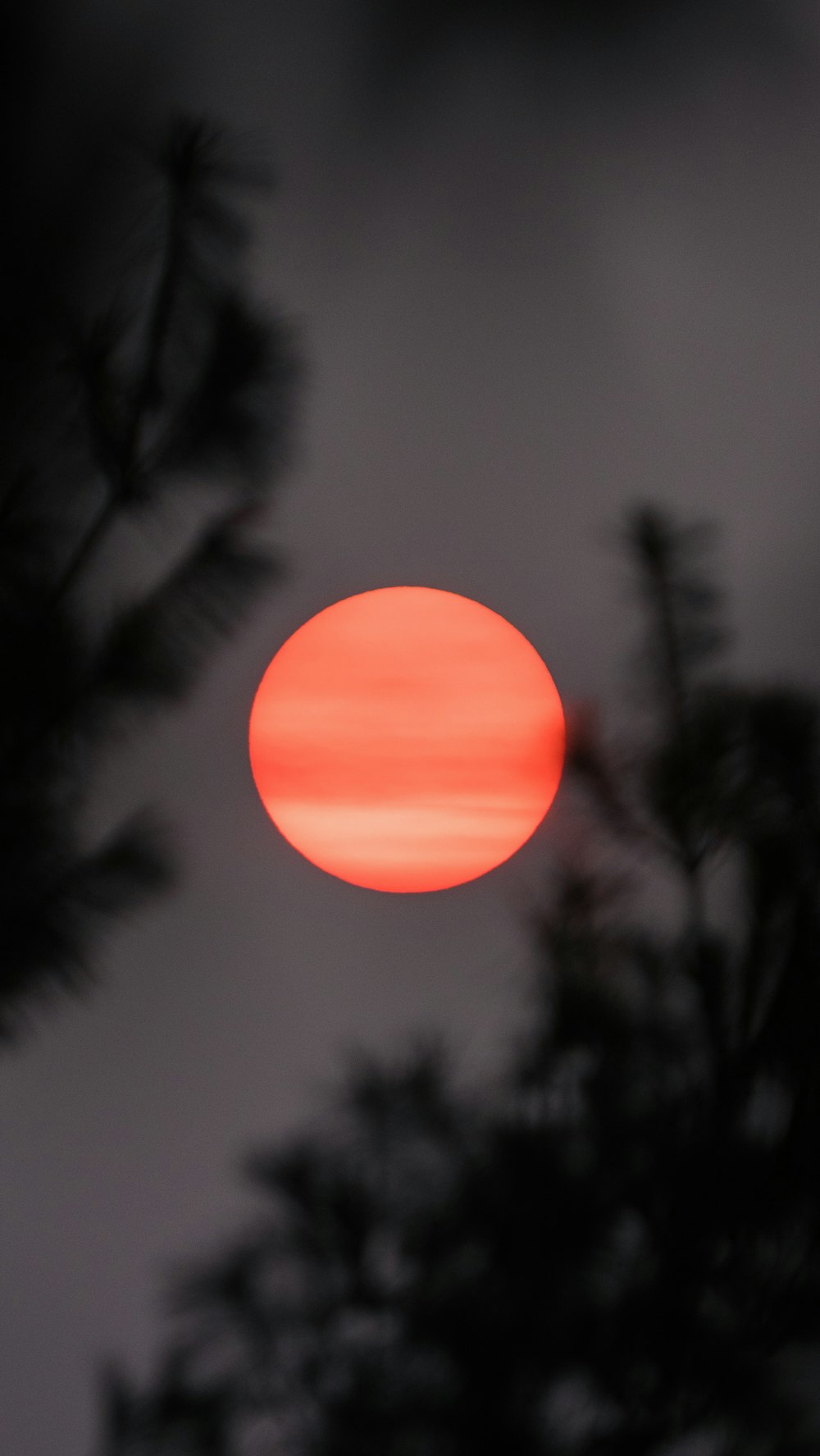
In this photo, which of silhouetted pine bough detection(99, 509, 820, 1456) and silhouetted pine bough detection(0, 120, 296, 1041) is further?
silhouetted pine bough detection(99, 509, 820, 1456)

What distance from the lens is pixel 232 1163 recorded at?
46.6 inches

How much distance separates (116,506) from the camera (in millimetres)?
515

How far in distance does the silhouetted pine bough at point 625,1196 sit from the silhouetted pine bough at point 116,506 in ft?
1.04

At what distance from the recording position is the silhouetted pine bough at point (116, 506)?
Answer: 47 cm

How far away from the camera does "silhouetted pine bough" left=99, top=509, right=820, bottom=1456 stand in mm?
647

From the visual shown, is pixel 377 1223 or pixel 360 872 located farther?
pixel 360 872

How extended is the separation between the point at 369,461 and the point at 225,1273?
114 centimetres

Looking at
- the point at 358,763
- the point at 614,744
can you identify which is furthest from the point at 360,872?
the point at 614,744

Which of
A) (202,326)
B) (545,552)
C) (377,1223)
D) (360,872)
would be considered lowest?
(377,1223)

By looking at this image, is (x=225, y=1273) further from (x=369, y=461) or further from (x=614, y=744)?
(x=369, y=461)

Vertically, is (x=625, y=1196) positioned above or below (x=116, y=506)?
below

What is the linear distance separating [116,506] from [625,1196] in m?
0.69

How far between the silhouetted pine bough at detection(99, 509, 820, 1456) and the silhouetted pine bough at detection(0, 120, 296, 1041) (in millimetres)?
316

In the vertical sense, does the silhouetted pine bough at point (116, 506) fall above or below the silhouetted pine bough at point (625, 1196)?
above
